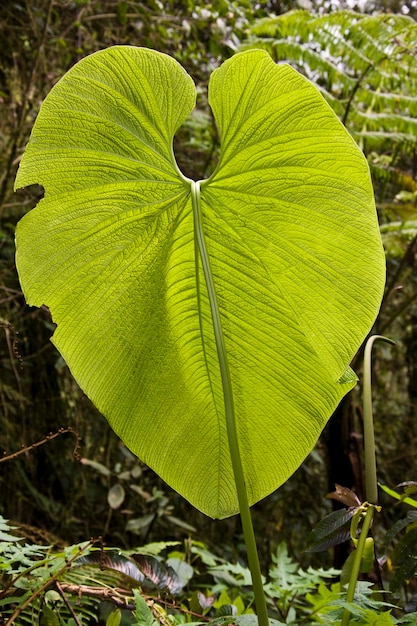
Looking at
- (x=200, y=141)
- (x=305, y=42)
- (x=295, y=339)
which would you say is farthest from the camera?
(x=200, y=141)

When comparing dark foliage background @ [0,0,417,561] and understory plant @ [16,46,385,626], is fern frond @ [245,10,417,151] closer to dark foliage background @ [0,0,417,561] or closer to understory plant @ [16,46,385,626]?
dark foliage background @ [0,0,417,561]

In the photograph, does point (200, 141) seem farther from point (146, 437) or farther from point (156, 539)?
point (146, 437)

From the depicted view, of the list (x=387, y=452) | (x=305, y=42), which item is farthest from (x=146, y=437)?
(x=387, y=452)

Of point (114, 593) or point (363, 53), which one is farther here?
point (363, 53)

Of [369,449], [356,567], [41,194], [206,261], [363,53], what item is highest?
[363,53]

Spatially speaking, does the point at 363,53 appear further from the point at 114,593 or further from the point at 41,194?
the point at 114,593

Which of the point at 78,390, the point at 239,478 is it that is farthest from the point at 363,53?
the point at 239,478

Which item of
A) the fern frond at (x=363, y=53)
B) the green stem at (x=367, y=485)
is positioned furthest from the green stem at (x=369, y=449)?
the fern frond at (x=363, y=53)

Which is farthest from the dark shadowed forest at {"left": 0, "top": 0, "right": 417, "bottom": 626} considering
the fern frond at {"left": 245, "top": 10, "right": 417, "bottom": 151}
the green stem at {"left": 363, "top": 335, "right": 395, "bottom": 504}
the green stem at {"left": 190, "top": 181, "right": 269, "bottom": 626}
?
the green stem at {"left": 190, "top": 181, "right": 269, "bottom": 626}

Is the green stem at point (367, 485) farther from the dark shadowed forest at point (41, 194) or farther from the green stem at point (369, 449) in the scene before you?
the dark shadowed forest at point (41, 194)
